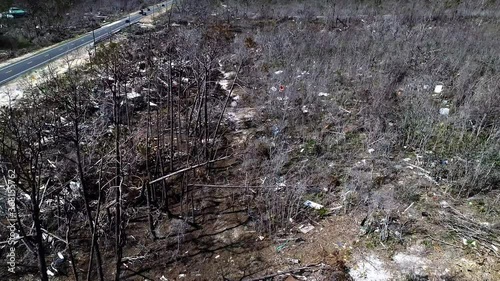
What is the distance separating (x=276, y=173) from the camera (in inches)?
203

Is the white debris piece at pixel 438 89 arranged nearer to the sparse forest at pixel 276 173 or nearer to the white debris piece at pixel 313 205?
the sparse forest at pixel 276 173

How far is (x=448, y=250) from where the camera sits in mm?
3674

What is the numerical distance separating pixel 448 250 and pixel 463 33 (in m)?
8.61

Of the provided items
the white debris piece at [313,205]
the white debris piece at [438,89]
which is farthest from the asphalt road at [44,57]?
the white debris piece at [438,89]

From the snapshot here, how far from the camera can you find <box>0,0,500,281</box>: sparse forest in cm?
358

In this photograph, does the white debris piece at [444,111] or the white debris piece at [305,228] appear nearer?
the white debris piece at [305,228]

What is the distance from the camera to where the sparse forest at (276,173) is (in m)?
3.58

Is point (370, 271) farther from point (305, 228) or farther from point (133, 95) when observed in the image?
point (133, 95)

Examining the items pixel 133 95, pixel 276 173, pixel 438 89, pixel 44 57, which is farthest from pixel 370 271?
pixel 44 57

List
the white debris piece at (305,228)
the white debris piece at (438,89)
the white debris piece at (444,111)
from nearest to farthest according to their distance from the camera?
1. the white debris piece at (305,228)
2. the white debris piece at (444,111)
3. the white debris piece at (438,89)

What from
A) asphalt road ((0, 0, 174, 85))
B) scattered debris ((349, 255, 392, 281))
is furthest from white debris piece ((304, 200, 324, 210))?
asphalt road ((0, 0, 174, 85))

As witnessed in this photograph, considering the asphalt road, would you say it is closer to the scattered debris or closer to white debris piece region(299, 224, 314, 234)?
white debris piece region(299, 224, 314, 234)

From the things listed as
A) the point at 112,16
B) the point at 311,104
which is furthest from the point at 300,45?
the point at 112,16

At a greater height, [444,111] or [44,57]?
[444,111]
